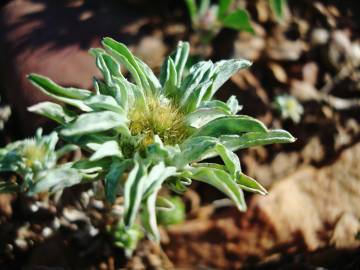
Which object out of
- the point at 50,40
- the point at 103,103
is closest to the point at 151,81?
the point at 103,103

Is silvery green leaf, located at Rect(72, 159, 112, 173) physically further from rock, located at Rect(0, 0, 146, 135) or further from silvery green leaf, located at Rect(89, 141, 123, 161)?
rock, located at Rect(0, 0, 146, 135)

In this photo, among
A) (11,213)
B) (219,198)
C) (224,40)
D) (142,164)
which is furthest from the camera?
(224,40)

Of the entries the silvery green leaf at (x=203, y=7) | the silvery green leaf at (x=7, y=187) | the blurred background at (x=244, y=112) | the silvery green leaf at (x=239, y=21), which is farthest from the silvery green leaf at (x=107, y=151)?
the silvery green leaf at (x=203, y=7)

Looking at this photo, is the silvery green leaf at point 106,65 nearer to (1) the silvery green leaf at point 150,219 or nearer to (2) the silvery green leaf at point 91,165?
(2) the silvery green leaf at point 91,165

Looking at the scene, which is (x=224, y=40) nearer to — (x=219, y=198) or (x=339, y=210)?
(x=219, y=198)

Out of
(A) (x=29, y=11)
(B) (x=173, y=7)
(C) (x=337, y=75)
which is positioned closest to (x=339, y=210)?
(C) (x=337, y=75)

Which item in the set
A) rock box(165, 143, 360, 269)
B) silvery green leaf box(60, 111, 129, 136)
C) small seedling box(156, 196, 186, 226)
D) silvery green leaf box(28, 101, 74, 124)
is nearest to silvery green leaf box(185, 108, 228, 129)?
silvery green leaf box(60, 111, 129, 136)
